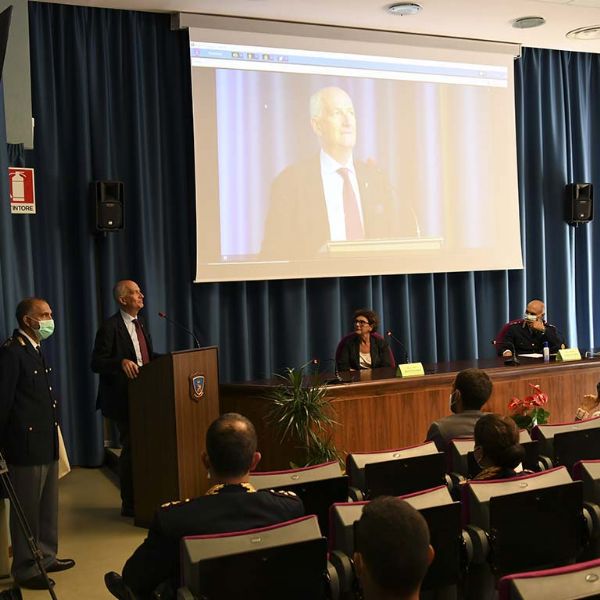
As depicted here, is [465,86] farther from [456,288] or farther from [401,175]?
[456,288]

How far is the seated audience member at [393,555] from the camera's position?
1.85 metres

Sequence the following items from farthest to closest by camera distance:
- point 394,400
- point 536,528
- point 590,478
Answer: point 394,400 → point 590,478 → point 536,528

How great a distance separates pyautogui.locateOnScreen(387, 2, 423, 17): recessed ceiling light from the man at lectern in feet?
10.8

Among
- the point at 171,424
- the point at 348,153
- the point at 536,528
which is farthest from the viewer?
the point at 348,153

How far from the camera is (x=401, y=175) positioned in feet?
27.0

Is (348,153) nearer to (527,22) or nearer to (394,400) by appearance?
(527,22)

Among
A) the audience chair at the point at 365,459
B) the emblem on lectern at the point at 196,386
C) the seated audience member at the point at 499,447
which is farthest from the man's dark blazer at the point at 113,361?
the seated audience member at the point at 499,447

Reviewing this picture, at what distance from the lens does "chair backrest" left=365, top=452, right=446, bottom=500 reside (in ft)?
12.0

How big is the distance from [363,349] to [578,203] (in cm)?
358

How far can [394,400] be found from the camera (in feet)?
19.7

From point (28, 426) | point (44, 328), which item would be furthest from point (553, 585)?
point (44, 328)

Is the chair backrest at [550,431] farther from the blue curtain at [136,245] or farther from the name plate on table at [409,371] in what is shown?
the blue curtain at [136,245]

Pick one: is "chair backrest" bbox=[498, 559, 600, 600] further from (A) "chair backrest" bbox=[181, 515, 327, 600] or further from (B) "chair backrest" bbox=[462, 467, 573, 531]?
(B) "chair backrest" bbox=[462, 467, 573, 531]

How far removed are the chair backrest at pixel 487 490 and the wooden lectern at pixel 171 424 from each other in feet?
7.57
